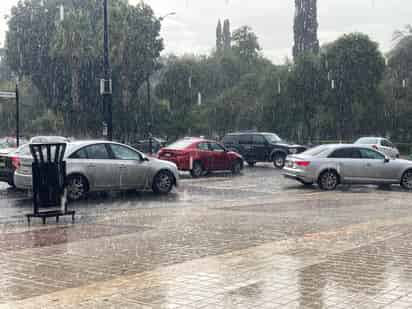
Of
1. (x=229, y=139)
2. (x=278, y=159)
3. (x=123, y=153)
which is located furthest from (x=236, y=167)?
(x=123, y=153)

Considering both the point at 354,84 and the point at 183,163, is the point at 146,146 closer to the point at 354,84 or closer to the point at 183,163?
the point at 354,84

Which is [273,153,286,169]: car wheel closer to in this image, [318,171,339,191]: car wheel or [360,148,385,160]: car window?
[360,148,385,160]: car window

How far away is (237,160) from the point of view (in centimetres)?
2498

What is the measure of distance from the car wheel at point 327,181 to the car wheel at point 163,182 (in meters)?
4.70

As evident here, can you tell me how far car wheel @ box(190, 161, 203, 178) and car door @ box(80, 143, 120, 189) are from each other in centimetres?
778

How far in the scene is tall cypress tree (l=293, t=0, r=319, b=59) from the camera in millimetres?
69562

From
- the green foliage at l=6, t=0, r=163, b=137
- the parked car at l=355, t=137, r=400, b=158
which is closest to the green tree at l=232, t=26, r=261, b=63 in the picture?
the green foliage at l=6, t=0, r=163, b=137

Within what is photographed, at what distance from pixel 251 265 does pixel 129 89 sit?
137 ft

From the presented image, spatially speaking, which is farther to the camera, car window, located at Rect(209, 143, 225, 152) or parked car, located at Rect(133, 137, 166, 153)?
parked car, located at Rect(133, 137, 166, 153)

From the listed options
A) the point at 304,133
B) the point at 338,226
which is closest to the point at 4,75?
the point at 304,133

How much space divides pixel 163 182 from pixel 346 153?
5.98 m

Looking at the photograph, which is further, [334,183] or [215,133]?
[215,133]

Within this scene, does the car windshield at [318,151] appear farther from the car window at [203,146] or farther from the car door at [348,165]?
the car window at [203,146]

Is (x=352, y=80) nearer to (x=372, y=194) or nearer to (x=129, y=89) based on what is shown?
(x=129, y=89)
